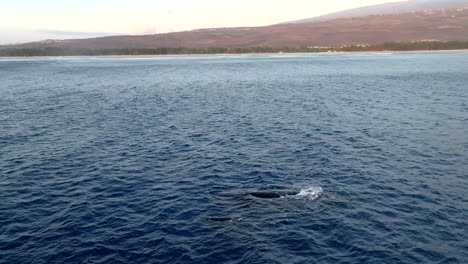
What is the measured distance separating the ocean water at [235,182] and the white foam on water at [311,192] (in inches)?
9.8

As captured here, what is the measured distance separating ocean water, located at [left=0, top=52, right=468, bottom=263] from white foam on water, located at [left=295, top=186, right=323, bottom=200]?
25cm

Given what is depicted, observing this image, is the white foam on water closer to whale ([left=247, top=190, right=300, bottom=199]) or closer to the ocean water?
the ocean water

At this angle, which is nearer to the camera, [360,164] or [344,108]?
[360,164]

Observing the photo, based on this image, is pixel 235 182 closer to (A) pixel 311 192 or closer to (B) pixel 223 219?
(A) pixel 311 192

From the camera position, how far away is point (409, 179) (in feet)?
129

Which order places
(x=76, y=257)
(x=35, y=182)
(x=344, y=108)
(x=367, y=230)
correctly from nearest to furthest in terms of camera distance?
(x=76, y=257) → (x=367, y=230) → (x=35, y=182) → (x=344, y=108)

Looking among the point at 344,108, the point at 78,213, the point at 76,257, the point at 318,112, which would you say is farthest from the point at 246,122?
the point at 76,257

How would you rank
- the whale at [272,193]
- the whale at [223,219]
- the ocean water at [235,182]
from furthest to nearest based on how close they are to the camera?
1. the whale at [272,193]
2. the whale at [223,219]
3. the ocean water at [235,182]

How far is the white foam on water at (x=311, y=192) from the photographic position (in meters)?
34.8

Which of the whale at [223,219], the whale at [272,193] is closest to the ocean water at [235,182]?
the whale at [223,219]

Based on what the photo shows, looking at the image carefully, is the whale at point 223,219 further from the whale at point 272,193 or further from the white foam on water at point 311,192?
the white foam on water at point 311,192

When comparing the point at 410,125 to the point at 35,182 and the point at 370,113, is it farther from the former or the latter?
the point at 35,182

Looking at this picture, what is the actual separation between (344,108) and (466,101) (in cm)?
2621

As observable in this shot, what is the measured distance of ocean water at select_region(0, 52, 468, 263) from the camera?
2722 cm
